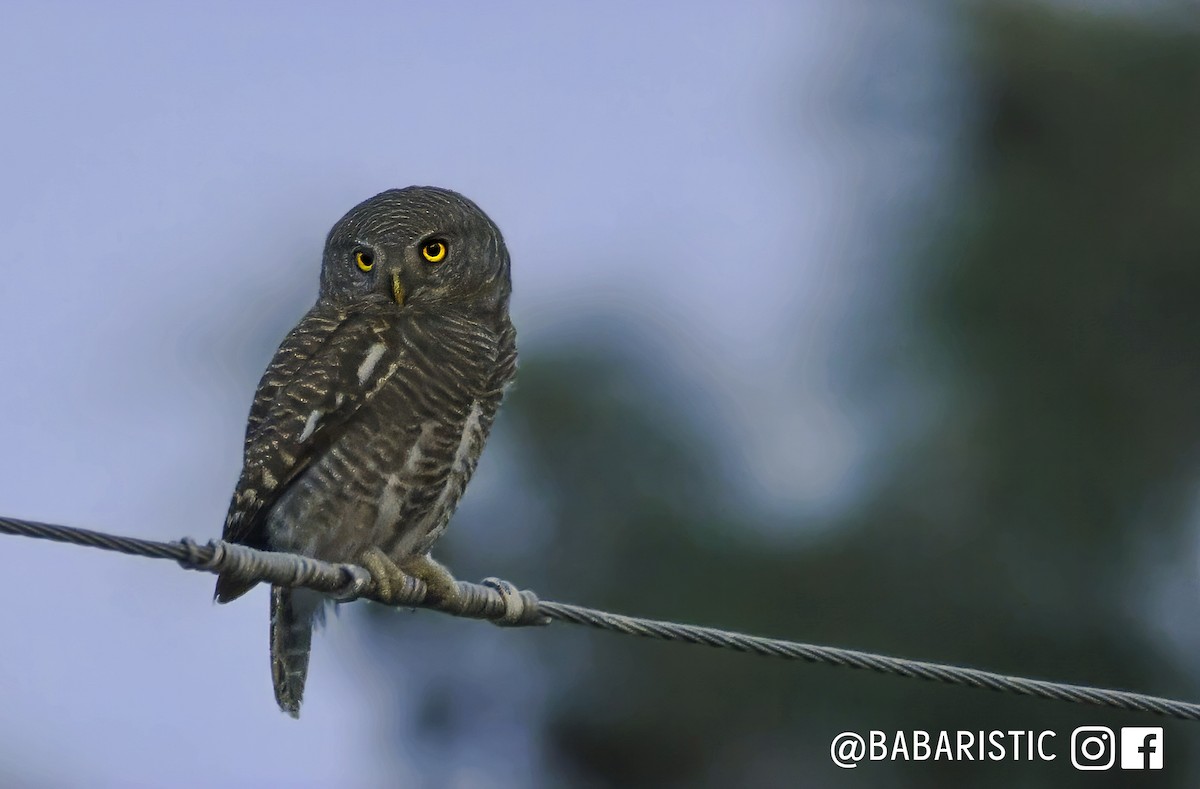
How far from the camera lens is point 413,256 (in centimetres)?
682

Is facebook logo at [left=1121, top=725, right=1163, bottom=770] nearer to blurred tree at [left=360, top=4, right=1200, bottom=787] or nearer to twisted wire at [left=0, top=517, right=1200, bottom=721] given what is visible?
blurred tree at [left=360, top=4, right=1200, bottom=787]

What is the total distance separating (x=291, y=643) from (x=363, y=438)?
862 millimetres

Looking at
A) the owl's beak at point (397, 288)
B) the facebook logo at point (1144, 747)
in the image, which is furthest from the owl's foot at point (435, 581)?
the facebook logo at point (1144, 747)

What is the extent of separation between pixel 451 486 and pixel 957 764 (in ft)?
44.8

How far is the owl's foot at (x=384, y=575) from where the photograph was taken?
5.67 metres

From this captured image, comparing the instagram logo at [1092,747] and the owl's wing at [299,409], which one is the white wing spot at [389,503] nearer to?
the owl's wing at [299,409]

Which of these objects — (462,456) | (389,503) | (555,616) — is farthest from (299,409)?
(555,616)

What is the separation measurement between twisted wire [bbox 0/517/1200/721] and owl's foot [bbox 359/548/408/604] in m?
0.11

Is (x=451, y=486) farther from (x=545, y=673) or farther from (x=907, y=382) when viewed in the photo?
(x=907, y=382)

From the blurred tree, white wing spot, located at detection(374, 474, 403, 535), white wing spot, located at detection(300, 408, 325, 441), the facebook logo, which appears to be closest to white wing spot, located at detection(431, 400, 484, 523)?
white wing spot, located at detection(374, 474, 403, 535)

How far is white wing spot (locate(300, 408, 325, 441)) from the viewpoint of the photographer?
614cm

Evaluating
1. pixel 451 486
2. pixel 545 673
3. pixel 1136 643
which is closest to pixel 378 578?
pixel 451 486

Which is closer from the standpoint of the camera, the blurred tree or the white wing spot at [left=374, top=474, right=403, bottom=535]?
the white wing spot at [left=374, top=474, right=403, bottom=535]

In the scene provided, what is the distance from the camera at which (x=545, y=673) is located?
699 inches
